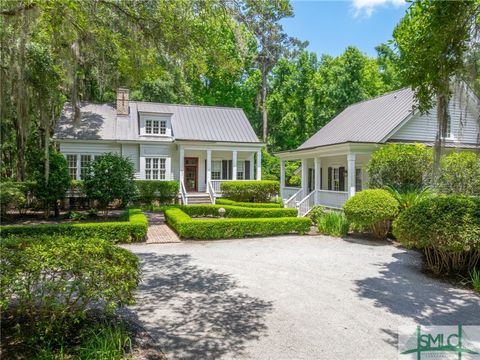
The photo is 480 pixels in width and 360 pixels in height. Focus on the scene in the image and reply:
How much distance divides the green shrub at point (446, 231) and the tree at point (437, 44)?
161cm

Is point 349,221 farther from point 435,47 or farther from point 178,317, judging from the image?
point 178,317

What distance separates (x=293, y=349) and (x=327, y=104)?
98.2 feet

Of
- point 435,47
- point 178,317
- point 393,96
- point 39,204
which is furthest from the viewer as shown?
point 393,96

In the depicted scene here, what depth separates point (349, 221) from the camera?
12.4 metres

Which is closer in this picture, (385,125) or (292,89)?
(385,125)

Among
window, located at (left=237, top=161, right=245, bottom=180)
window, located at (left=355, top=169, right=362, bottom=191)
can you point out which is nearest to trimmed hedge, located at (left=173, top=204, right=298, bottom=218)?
window, located at (left=355, top=169, right=362, bottom=191)

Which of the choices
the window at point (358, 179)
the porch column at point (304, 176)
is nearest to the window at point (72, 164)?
the porch column at point (304, 176)

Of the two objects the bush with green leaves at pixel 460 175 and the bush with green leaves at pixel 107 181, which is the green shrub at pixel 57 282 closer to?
the bush with green leaves at pixel 107 181

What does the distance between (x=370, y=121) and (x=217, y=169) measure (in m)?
11.2

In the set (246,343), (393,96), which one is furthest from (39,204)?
(393,96)

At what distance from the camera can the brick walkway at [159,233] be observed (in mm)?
11466

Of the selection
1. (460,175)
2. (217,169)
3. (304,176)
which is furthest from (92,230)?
(217,169)

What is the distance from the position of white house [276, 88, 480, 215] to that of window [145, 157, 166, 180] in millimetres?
7873

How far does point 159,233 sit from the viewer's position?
41.6 ft
